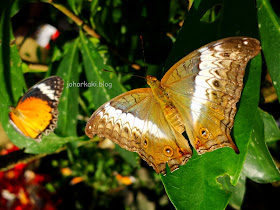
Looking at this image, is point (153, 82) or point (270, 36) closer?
point (270, 36)

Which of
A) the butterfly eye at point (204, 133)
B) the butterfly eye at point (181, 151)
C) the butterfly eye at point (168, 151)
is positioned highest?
the butterfly eye at point (204, 133)

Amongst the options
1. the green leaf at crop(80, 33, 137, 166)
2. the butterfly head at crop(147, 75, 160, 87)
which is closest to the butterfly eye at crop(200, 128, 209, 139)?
the butterfly head at crop(147, 75, 160, 87)

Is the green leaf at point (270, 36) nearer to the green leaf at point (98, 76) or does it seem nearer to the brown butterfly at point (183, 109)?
the brown butterfly at point (183, 109)

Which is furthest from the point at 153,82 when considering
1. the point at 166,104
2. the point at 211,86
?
the point at 211,86

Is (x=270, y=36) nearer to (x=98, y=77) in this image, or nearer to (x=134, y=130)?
(x=134, y=130)

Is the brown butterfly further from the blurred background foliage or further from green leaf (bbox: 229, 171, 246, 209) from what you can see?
green leaf (bbox: 229, 171, 246, 209)

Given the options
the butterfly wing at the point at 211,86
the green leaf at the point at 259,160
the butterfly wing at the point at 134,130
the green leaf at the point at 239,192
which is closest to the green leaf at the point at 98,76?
the butterfly wing at the point at 134,130

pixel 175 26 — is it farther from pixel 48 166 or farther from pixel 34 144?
pixel 48 166
